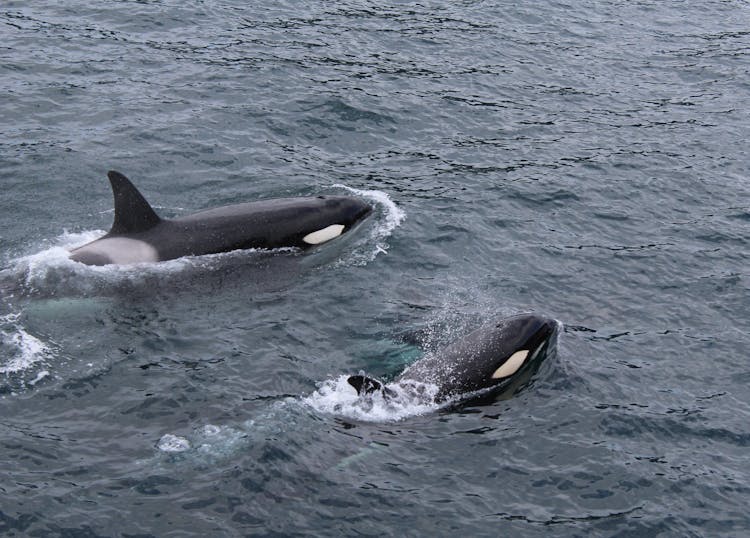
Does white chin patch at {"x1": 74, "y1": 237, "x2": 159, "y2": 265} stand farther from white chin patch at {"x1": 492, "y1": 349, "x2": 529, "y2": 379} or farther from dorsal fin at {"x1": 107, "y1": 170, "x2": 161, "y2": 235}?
white chin patch at {"x1": 492, "y1": 349, "x2": 529, "y2": 379}

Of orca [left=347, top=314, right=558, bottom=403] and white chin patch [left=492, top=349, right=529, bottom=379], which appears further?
white chin patch [left=492, top=349, right=529, bottom=379]

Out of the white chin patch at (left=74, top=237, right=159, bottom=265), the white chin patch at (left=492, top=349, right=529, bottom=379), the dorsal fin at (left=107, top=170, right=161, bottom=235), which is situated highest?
the dorsal fin at (left=107, top=170, right=161, bottom=235)

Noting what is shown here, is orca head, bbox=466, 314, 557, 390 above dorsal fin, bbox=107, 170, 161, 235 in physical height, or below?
below

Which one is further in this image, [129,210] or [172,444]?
[129,210]

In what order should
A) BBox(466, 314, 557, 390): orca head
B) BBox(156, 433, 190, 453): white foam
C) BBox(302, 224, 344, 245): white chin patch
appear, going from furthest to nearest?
BBox(302, 224, 344, 245): white chin patch < BBox(466, 314, 557, 390): orca head < BBox(156, 433, 190, 453): white foam

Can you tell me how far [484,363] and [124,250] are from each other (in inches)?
300

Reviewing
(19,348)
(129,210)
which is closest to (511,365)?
(129,210)

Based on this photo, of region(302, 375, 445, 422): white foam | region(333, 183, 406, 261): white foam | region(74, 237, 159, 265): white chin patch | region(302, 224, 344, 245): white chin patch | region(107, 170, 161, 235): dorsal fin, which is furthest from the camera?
region(333, 183, 406, 261): white foam

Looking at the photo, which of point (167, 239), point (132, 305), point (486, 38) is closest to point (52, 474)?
point (132, 305)

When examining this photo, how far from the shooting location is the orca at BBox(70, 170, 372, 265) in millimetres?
19109

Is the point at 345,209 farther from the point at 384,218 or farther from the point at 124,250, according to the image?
the point at 124,250

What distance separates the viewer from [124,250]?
62.8 ft

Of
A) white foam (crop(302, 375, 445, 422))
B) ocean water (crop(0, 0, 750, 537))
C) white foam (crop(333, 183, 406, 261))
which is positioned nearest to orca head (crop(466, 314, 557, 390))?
ocean water (crop(0, 0, 750, 537))

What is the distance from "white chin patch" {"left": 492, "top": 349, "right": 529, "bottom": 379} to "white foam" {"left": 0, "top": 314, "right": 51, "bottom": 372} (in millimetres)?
7637
